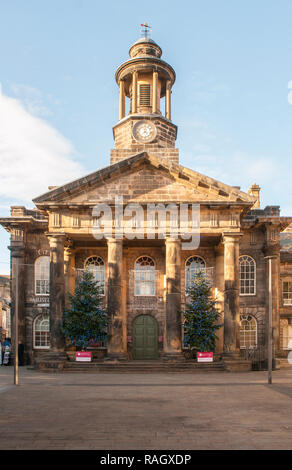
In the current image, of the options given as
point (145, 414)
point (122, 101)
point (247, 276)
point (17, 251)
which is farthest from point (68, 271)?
point (145, 414)

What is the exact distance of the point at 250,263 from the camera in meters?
29.2

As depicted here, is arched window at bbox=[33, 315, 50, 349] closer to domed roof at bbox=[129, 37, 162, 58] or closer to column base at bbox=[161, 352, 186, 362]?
column base at bbox=[161, 352, 186, 362]

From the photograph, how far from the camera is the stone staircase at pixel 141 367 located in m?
23.4

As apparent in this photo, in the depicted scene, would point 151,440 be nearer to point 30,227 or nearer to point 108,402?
point 108,402

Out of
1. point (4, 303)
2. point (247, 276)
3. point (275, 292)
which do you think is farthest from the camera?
point (4, 303)

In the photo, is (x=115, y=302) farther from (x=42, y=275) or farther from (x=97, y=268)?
(x=42, y=275)

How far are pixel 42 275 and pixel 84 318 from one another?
610 cm

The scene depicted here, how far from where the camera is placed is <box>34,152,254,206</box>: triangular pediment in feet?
80.8

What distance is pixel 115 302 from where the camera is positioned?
24.3 m

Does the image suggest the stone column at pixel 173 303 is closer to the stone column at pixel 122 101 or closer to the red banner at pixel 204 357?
the red banner at pixel 204 357

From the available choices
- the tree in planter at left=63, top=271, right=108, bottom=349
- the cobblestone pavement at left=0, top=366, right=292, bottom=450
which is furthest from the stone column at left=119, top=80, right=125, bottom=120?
the cobblestone pavement at left=0, top=366, right=292, bottom=450

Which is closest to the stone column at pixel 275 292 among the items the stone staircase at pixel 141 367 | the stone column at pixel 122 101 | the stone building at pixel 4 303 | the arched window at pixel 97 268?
the stone staircase at pixel 141 367

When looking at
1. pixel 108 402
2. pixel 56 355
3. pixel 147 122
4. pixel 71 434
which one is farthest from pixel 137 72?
pixel 71 434

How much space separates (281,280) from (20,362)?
17994 millimetres
